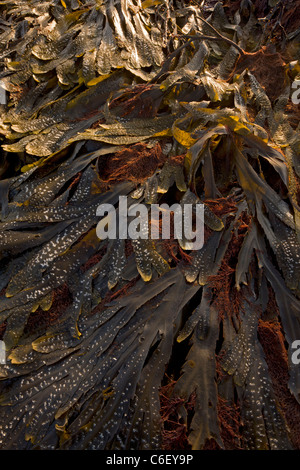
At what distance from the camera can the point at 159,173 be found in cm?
114

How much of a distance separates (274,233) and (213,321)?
1.11 ft

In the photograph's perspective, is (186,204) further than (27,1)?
No

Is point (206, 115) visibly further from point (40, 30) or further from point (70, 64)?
point (40, 30)

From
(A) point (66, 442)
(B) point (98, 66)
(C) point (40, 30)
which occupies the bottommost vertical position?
(A) point (66, 442)

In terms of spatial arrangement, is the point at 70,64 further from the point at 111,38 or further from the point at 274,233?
the point at 274,233

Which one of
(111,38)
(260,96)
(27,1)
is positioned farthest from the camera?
(27,1)

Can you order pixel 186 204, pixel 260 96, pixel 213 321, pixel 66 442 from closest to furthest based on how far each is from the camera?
pixel 66 442 → pixel 213 321 → pixel 186 204 → pixel 260 96

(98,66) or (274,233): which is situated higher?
(98,66)

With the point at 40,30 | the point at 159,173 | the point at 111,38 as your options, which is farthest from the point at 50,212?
the point at 40,30

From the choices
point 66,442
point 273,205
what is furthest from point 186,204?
point 66,442

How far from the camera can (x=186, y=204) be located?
1.07 meters

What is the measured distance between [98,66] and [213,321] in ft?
3.65

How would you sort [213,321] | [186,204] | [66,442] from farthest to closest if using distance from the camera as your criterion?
1. [186,204]
2. [213,321]
3. [66,442]

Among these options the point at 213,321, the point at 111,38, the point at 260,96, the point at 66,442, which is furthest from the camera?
the point at 111,38
